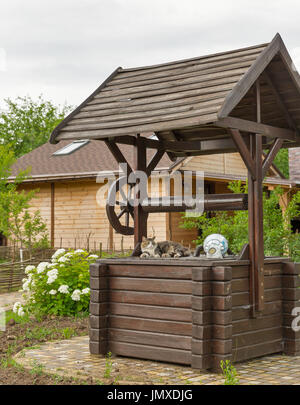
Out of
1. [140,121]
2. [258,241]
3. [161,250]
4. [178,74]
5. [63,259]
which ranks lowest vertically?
[63,259]

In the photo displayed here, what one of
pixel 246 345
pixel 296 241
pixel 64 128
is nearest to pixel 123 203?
pixel 64 128

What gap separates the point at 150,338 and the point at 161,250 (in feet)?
3.47

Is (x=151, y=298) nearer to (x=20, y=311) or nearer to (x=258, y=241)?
(x=258, y=241)

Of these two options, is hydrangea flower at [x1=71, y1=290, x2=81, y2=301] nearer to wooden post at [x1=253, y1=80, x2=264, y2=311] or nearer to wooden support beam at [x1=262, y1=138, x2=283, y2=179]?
wooden post at [x1=253, y1=80, x2=264, y2=311]

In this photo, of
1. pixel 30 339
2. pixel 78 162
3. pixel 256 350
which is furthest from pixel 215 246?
pixel 78 162

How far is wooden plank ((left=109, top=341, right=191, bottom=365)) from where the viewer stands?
257 inches

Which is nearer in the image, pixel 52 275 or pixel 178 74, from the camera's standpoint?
pixel 178 74

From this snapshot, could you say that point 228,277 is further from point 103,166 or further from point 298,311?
point 103,166

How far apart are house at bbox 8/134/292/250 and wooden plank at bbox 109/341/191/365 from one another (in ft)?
44.0

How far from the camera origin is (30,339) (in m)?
8.41

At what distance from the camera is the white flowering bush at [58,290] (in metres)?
9.87

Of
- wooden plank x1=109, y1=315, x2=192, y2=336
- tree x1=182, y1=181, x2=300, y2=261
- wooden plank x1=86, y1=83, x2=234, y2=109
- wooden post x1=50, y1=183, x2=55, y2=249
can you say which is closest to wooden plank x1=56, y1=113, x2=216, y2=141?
wooden plank x1=86, y1=83, x2=234, y2=109

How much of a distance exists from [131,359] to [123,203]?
6.26 feet

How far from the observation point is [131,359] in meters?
7.01
